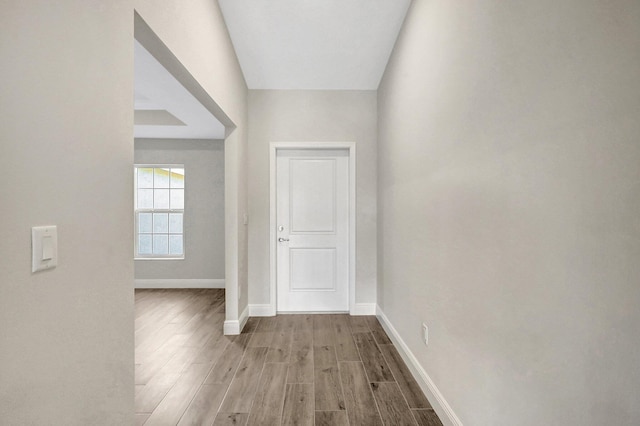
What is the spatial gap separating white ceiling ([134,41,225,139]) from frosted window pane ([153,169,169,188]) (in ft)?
1.91

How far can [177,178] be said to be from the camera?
527 centimetres

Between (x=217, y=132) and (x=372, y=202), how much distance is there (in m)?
2.73

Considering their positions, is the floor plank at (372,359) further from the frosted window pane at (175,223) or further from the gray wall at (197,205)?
the frosted window pane at (175,223)

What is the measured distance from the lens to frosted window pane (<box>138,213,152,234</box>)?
5.28 metres

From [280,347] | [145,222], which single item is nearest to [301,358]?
[280,347]

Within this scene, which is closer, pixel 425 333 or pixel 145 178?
pixel 425 333

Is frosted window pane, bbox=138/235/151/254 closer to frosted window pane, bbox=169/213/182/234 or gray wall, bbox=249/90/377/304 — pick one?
frosted window pane, bbox=169/213/182/234

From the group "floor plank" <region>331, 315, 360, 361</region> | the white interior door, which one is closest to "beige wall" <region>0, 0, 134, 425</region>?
"floor plank" <region>331, 315, 360, 361</region>

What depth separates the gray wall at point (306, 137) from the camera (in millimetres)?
3596

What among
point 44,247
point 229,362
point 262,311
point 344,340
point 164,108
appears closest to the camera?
point 44,247

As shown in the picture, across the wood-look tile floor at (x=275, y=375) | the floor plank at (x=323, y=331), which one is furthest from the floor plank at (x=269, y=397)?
the floor plank at (x=323, y=331)

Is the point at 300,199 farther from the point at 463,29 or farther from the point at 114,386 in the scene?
the point at 114,386

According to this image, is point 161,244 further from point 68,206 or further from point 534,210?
point 534,210

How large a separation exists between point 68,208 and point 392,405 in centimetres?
198
